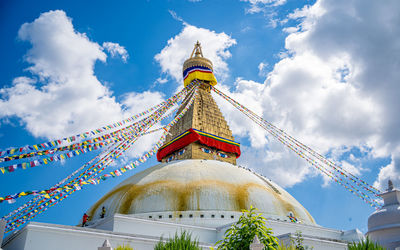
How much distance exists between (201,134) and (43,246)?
12.5 m

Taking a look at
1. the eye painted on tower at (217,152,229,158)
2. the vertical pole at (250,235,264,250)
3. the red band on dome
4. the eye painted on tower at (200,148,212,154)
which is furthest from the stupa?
the vertical pole at (250,235,264,250)

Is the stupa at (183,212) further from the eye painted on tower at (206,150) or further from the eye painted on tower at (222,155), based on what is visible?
the eye painted on tower at (222,155)

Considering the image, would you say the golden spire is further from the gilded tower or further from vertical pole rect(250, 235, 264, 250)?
vertical pole rect(250, 235, 264, 250)

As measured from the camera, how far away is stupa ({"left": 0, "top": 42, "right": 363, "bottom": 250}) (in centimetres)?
1060

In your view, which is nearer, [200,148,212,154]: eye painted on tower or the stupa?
the stupa

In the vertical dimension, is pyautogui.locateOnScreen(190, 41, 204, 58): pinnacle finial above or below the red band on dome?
above

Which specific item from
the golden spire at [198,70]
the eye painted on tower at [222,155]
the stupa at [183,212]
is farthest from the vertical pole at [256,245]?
the golden spire at [198,70]

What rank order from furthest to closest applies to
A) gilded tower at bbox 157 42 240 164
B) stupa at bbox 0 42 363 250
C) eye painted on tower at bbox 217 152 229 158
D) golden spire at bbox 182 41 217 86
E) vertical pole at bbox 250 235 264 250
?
golden spire at bbox 182 41 217 86 → eye painted on tower at bbox 217 152 229 158 → gilded tower at bbox 157 42 240 164 → stupa at bbox 0 42 363 250 → vertical pole at bbox 250 235 264 250

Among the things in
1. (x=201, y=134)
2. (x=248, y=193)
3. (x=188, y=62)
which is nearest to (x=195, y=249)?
(x=248, y=193)

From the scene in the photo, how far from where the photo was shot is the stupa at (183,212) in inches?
417

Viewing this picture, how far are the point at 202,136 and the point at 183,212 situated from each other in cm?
758

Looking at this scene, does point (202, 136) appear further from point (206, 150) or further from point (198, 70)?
point (198, 70)

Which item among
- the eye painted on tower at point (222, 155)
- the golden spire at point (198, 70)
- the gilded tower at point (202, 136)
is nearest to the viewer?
the gilded tower at point (202, 136)

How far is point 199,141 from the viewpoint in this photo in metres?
21.0
